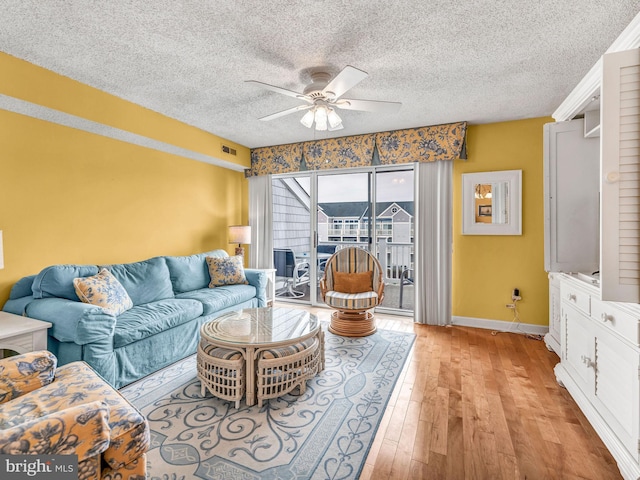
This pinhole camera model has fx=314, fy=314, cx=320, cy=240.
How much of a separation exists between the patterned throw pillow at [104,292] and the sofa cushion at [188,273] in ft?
2.35


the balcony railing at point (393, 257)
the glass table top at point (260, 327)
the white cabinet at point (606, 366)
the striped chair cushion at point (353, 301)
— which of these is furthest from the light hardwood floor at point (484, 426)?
the balcony railing at point (393, 257)

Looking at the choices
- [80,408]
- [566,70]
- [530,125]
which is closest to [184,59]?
[80,408]

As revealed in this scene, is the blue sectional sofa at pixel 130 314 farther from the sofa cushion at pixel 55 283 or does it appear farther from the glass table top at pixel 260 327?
the glass table top at pixel 260 327

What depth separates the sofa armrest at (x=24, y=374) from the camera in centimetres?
143

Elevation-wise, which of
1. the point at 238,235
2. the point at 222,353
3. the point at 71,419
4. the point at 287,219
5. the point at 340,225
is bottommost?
the point at 222,353

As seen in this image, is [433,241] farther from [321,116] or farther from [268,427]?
[268,427]

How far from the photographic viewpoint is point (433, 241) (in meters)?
4.01

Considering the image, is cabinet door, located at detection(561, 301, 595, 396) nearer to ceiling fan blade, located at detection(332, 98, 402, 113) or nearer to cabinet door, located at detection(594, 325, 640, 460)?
cabinet door, located at detection(594, 325, 640, 460)

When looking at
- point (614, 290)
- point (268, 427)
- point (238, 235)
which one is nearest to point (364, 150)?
point (238, 235)

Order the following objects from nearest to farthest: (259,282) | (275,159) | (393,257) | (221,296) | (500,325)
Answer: (221,296)
(500,325)
(259,282)
(393,257)
(275,159)

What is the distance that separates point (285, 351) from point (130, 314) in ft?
4.89

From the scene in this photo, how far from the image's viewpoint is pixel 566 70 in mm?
2570

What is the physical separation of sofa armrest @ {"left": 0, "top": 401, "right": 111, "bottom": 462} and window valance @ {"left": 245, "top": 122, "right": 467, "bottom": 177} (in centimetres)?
391

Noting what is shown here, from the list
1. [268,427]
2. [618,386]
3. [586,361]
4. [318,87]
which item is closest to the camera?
[618,386]
